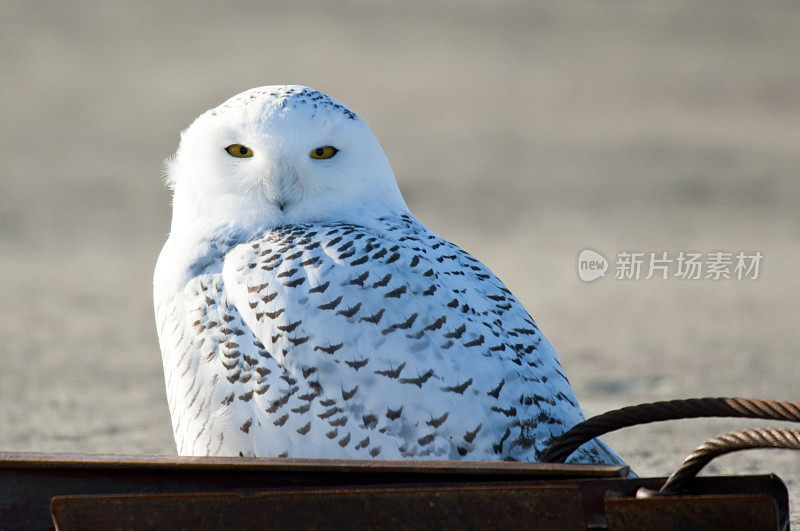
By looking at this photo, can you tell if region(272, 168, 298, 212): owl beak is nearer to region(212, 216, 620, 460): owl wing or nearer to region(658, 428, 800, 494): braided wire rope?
region(212, 216, 620, 460): owl wing

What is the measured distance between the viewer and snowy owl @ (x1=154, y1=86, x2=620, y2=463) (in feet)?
5.72

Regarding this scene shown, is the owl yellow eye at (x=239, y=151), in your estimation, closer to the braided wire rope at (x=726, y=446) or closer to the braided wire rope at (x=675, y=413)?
the braided wire rope at (x=675, y=413)

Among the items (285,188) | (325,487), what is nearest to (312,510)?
(325,487)

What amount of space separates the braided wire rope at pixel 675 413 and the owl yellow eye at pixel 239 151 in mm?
1057

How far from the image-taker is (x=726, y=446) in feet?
A: 3.82

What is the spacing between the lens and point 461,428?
5.66 ft

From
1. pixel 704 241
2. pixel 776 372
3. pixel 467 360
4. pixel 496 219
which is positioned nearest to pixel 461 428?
pixel 467 360

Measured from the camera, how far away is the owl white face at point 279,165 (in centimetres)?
210

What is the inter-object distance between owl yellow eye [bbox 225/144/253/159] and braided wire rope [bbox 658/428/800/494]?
129cm
